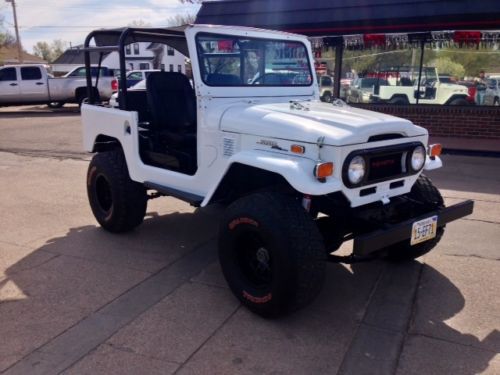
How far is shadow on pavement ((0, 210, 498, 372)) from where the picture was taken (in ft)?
10.4

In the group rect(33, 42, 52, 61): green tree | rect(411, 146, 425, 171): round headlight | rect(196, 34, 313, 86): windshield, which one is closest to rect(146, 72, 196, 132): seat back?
rect(196, 34, 313, 86): windshield

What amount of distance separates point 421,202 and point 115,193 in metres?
2.85

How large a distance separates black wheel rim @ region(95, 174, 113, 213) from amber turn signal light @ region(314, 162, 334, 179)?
108 inches

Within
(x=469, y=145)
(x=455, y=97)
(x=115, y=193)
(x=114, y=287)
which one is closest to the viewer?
(x=114, y=287)

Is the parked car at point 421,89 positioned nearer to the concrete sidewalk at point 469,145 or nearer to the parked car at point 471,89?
the parked car at point 471,89

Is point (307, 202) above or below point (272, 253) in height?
above

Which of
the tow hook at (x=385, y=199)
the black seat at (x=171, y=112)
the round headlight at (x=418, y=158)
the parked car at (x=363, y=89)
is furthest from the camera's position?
the parked car at (x=363, y=89)

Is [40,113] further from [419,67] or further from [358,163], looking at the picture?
[358,163]

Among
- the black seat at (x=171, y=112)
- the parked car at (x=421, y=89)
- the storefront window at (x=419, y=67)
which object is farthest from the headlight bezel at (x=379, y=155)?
the parked car at (x=421, y=89)

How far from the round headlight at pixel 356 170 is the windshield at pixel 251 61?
1538mm

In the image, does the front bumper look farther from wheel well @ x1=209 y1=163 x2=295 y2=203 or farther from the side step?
the side step

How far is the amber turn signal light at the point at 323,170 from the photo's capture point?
3.01 metres

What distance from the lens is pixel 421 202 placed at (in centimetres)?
387

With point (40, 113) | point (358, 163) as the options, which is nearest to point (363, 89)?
point (358, 163)
